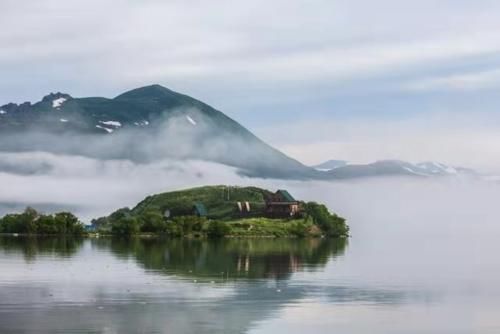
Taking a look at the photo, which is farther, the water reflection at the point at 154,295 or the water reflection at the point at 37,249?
the water reflection at the point at 37,249

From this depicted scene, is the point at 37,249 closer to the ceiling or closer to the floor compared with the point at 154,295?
closer to the ceiling

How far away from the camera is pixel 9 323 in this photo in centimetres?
4494

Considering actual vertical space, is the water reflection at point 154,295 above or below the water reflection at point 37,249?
below

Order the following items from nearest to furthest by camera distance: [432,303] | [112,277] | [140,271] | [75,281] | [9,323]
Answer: [9,323], [432,303], [75,281], [112,277], [140,271]

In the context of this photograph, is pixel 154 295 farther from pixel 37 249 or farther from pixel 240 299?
pixel 37 249

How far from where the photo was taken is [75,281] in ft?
230

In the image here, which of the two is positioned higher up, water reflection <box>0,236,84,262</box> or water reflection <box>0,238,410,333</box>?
water reflection <box>0,236,84,262</box>

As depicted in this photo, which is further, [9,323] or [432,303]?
[432,303]

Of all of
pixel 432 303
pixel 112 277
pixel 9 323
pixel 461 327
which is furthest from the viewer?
pixel 112 277

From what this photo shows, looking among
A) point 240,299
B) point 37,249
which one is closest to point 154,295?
point 240,299

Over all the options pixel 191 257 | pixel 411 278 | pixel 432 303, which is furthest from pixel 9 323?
pixel 191 257

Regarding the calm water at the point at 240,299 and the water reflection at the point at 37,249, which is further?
the water reflection at the point at 37,249

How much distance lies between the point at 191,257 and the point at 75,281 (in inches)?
1678

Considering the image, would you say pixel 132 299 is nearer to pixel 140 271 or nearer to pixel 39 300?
pixel 39 300
